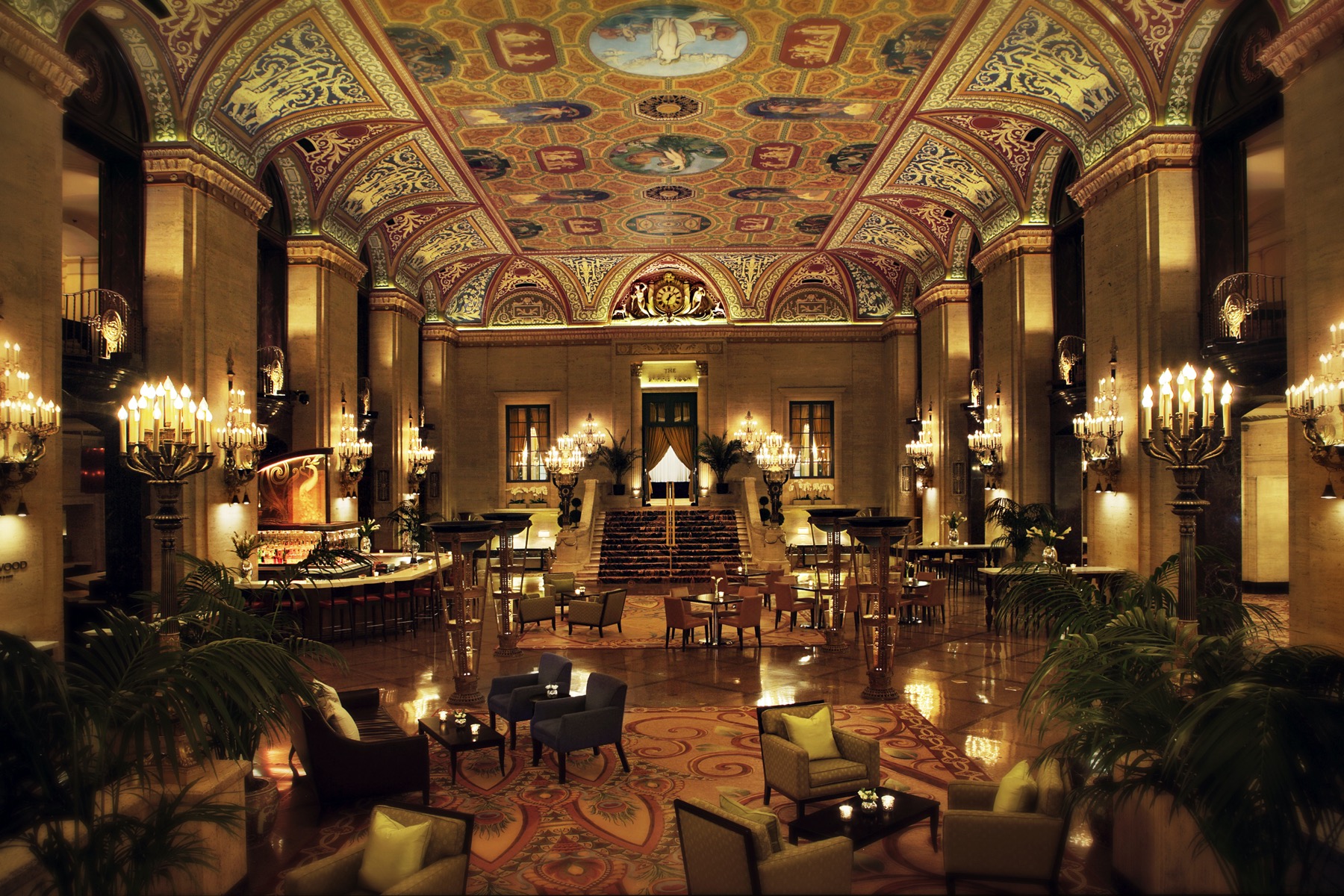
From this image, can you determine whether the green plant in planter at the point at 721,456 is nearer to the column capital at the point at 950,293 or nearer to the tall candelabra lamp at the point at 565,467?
the tall candelabra lamp at the point at 565,467

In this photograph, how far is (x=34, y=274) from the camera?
25.0ft

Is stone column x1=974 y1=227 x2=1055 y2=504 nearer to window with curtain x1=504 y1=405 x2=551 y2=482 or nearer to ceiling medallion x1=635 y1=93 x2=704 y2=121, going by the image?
ceiling medallion x1=635 y1=93 x2=704 y2=121

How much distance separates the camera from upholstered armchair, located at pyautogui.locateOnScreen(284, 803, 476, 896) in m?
3.75

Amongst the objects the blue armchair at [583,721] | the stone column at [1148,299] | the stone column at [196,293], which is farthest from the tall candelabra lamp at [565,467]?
the blue armchair at [583,721]

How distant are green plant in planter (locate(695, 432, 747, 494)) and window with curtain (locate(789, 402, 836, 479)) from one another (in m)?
1.61

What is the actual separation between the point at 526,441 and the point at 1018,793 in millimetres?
20282

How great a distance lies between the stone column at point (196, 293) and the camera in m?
10.3

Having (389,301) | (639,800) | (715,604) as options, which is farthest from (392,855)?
(389,301)

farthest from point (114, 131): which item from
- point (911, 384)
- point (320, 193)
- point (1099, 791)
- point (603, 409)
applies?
point (911, 384)

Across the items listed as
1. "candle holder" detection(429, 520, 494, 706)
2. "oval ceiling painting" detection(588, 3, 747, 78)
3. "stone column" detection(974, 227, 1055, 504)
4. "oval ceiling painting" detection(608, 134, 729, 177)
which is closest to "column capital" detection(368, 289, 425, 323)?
"oval ceiling painting" detection(608, 134, 729, 177)

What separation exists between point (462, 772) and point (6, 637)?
370cm

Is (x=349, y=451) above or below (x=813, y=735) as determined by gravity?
above

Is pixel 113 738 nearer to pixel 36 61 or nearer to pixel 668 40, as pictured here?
pixel 36 61

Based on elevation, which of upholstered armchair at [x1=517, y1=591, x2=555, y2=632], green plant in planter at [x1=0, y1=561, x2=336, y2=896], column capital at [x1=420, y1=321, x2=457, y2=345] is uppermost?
column capital at [x1=420, y1=321, x2=457, y2=345]
